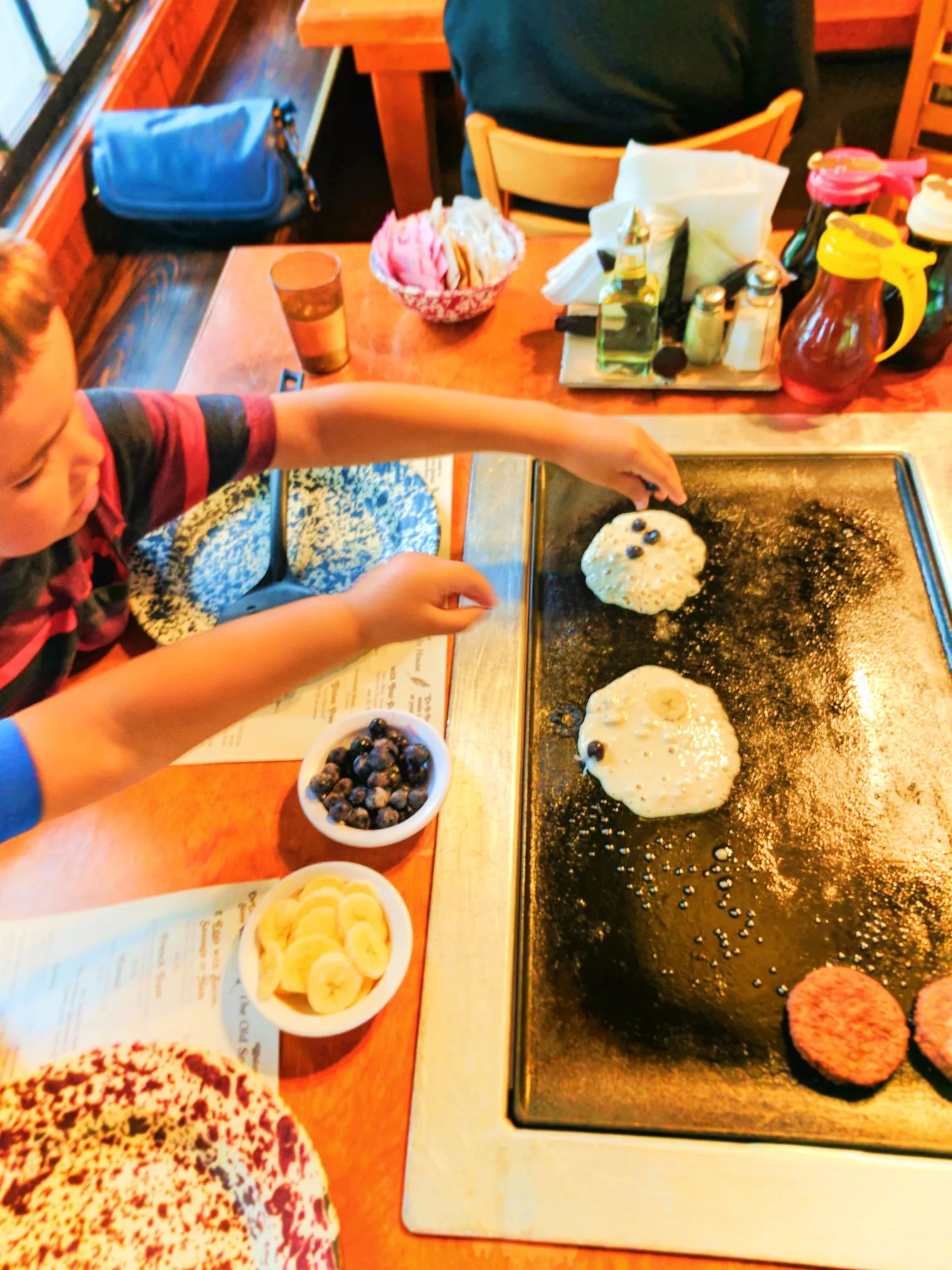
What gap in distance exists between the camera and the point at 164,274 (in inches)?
84.0

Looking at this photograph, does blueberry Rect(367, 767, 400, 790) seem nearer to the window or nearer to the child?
the child

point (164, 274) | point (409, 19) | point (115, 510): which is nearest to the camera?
point (115, 510)

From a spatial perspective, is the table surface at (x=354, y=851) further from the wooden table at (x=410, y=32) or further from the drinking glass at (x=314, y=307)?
the wooden table at (x=410, y=32)

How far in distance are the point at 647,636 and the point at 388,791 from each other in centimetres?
35

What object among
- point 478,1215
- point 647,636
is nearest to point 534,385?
point 647,636

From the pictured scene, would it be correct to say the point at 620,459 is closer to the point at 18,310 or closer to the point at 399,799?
the point at 399,799

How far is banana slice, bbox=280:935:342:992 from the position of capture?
679mm

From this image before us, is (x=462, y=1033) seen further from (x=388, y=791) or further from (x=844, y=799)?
(x=844, y=799)

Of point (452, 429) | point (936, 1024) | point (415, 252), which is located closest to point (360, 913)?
point (936, 1024)

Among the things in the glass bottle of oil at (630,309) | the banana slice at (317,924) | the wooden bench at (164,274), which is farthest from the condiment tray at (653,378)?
the wooden bench at (164,274)

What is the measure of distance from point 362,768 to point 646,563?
16.3 inches

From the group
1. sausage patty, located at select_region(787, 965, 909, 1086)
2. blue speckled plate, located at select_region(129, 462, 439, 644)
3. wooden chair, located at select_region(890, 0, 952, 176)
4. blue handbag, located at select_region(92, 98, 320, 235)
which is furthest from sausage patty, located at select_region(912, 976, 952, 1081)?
blue handbag, located at select_region(92, 98, 320, 235)

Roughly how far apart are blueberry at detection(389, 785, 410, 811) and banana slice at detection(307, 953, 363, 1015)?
0.49 feet

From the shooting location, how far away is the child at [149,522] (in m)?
0.69
